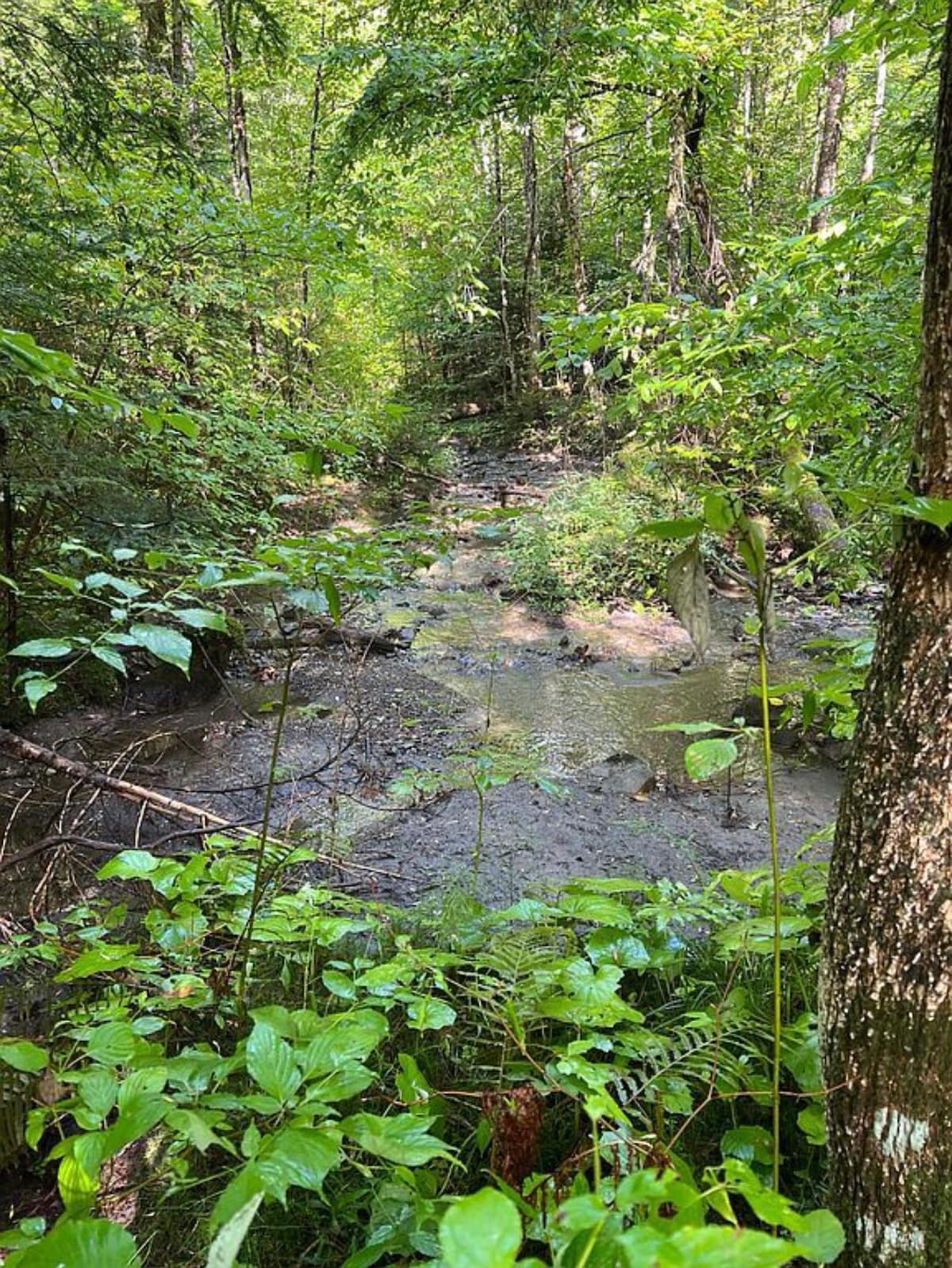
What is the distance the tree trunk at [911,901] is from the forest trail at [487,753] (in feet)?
5.35

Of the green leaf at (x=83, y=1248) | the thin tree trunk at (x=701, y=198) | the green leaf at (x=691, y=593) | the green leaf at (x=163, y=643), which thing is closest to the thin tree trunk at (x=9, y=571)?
the green leaf at (x=163, y=643)

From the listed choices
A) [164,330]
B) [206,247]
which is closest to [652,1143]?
[206,247]

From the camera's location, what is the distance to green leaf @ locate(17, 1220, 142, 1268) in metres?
0.76

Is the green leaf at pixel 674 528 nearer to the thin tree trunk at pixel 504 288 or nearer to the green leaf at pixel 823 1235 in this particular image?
the green leaf at pixel 823 1235

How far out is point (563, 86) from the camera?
250 inches

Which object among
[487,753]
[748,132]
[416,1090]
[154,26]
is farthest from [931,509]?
[748,132]

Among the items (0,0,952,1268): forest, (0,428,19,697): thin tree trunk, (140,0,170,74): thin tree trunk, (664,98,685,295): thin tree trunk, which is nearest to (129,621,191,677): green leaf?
(0,0,952,1268): forest

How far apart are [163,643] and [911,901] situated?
57.8 inches

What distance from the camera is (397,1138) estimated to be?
113cm

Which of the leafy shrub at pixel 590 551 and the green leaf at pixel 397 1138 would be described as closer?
the green leaf at pixel 397 1138

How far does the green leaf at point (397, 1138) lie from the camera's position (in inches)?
41.6

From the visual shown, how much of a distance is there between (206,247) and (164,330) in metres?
1.39

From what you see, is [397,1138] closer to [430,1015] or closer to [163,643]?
[430,1015]

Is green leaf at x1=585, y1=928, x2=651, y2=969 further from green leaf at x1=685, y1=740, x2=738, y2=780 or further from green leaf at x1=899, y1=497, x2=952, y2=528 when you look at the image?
green leaf at x1=899, y1=497, x2=952, y2=528
